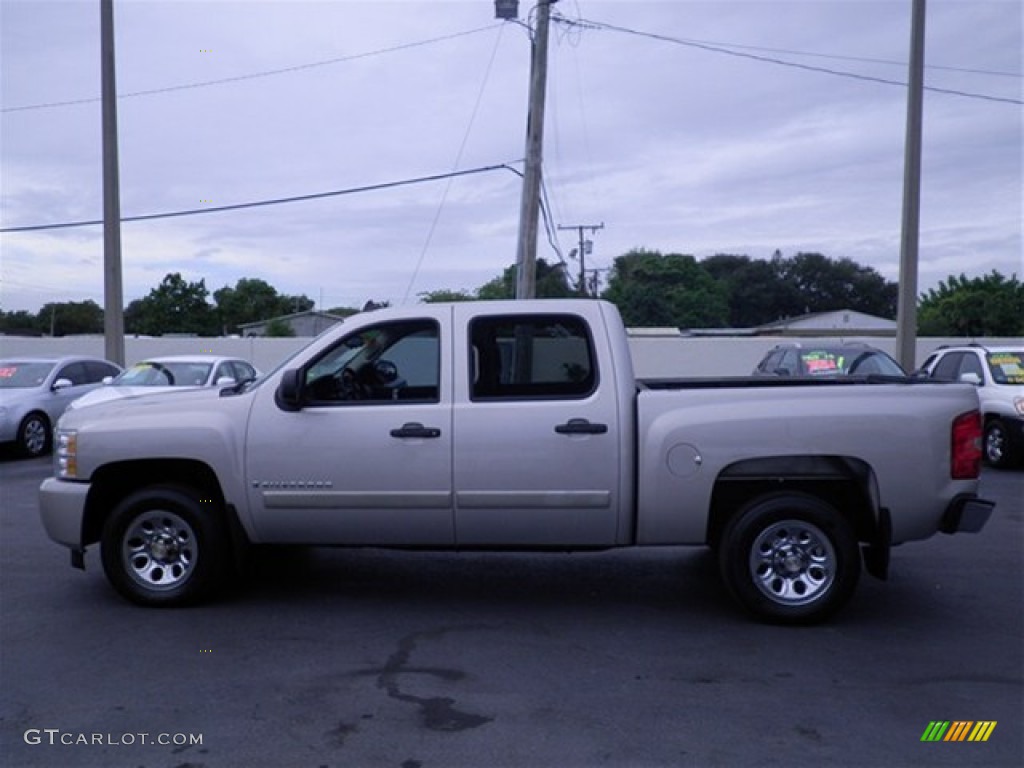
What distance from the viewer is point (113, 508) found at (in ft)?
21.5

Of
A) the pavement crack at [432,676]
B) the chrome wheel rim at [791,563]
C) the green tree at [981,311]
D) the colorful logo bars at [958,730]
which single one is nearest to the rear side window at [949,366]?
the chrome wheel rim at [791,563]

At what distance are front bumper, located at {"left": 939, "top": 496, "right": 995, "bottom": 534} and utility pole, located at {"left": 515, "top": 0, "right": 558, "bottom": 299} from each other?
13.8m

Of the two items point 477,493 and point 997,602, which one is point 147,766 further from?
point 997,602

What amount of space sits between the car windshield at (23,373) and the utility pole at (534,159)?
8573 mm

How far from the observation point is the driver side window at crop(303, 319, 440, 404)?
20.5 ft

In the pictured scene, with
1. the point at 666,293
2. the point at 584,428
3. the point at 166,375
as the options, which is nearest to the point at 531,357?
the point at 584,428

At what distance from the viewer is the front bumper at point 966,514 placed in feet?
19.0

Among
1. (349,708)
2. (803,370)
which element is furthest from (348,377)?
(803,370)

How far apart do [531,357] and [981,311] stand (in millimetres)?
49601

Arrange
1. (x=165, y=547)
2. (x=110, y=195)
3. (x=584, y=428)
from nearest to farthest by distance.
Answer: (x=584, y=428) → (x=165, y=547) → (x=110, y=195)

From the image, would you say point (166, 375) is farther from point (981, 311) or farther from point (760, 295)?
point (760, 295)

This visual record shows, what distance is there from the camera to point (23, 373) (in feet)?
51.5

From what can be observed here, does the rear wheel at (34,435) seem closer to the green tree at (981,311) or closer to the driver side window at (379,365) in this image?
the driver side window at (379,365)

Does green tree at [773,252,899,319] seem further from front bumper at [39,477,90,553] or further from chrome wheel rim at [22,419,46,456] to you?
front bumper at [39,477,90,553]
